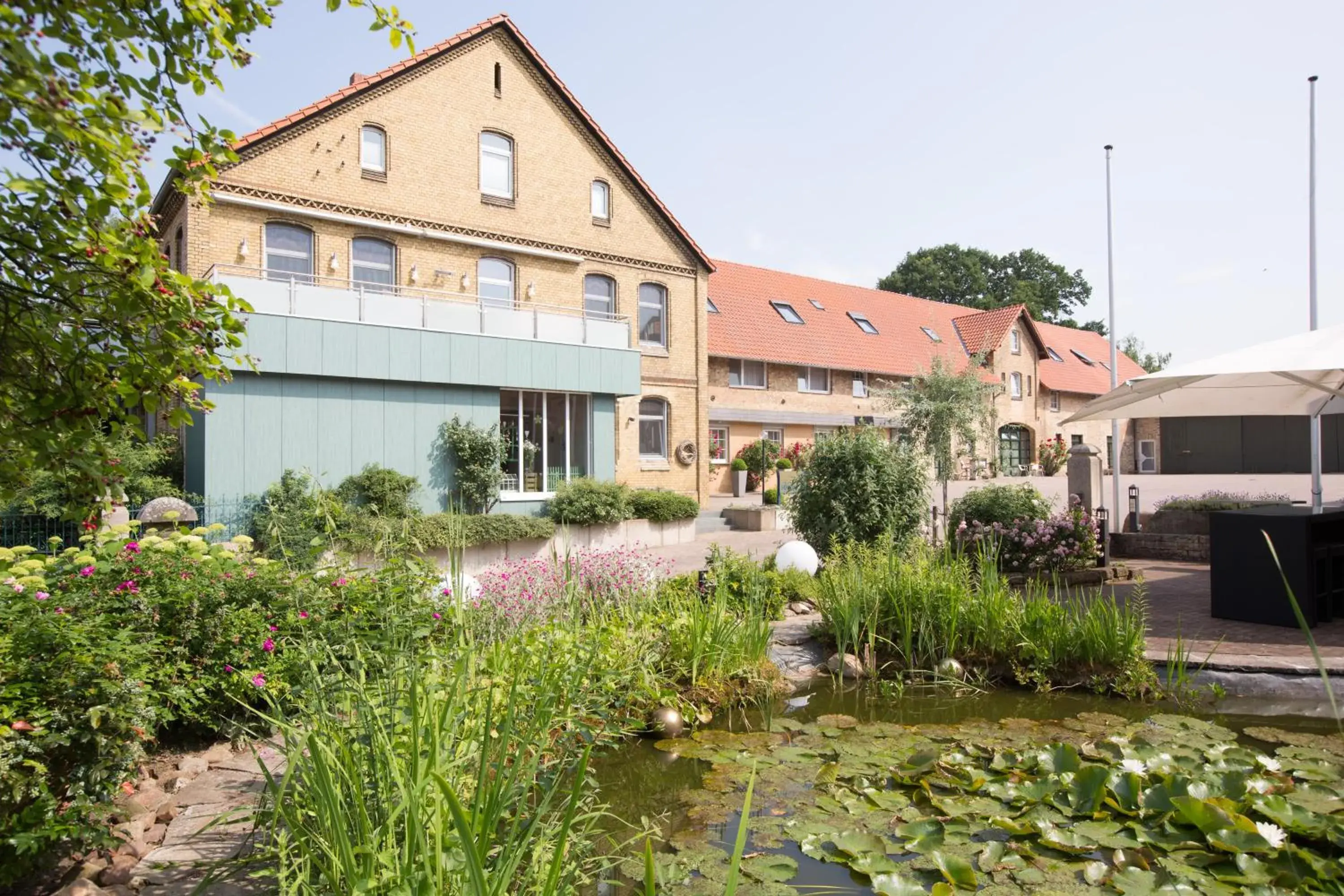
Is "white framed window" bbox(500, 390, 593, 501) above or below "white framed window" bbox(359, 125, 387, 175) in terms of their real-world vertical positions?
below

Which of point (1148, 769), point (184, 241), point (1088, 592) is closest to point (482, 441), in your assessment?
point (184, 241)

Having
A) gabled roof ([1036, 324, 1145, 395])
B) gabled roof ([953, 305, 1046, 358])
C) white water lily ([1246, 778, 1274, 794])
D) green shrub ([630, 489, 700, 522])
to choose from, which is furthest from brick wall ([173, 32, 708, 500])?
gabled roof ([1036, 324, 1145, 395])

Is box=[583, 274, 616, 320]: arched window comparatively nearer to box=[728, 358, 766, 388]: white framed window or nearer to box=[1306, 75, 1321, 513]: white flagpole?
box=[728, 358, 766, 388]: white framed window

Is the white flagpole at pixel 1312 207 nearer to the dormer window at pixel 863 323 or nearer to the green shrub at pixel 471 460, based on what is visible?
the green shrub at pixel 471 460

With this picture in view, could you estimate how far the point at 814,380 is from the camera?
27.7 meters

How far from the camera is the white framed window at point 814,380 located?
1072 inches

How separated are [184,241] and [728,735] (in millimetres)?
14166

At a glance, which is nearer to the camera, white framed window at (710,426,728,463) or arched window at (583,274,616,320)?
arched window at (583,274,616,320)

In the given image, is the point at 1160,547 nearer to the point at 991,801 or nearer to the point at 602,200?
the point at 991,801

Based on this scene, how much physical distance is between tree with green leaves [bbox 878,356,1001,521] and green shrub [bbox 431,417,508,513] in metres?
10.3

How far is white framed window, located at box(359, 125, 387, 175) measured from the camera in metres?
16.4

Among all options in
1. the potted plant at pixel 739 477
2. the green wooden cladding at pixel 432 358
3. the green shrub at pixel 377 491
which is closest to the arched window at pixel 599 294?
the green wooden cladding at pixel 432 358

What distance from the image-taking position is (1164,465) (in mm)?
37969

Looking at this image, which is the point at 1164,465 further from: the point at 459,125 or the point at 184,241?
the point at 184,241
